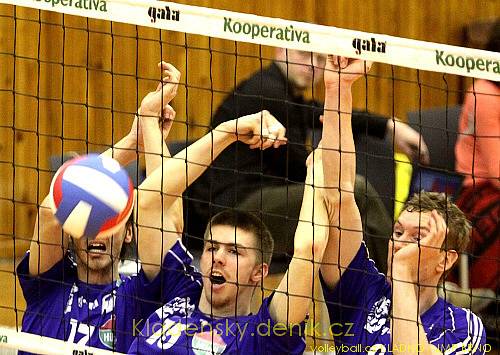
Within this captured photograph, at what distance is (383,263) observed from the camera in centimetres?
604

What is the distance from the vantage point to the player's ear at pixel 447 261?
4570 millimetres

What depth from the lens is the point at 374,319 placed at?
461cm

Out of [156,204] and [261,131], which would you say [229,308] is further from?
[261,131]

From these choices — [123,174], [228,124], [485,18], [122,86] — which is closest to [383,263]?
[228,124]

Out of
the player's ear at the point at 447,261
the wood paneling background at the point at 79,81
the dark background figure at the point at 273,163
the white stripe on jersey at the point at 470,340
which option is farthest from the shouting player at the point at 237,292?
the wood paneling background at the point at 79,81

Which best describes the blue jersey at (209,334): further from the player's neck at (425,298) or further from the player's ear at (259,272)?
the player's neck at (425,298)

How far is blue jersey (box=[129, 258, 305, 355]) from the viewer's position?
14.8 feet

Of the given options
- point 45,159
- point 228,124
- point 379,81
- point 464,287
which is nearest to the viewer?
point 228,124

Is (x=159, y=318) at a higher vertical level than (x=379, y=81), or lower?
lower

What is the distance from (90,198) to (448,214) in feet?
4.18

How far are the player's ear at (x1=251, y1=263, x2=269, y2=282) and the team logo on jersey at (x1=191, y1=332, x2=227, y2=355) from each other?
0.25 metres

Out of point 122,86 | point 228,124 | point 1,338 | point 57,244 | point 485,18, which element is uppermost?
point 485,18

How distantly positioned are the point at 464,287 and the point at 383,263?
102 centimetres

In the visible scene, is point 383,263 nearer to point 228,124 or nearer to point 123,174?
point 228,124
